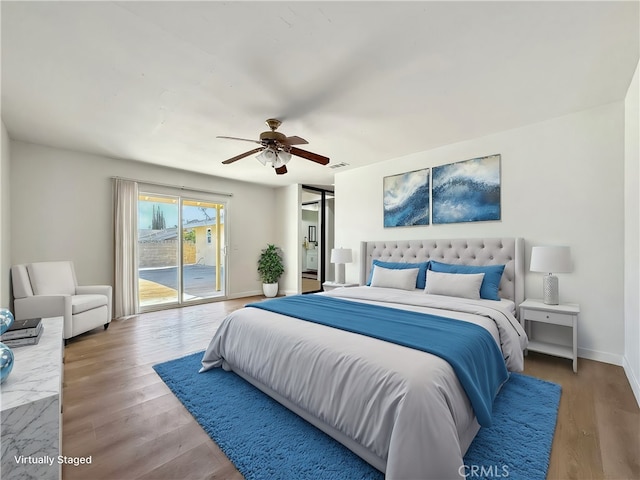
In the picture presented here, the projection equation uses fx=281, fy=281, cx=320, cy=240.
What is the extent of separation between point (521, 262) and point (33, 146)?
6.61 metres

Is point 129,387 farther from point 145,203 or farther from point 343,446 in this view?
point 145,203

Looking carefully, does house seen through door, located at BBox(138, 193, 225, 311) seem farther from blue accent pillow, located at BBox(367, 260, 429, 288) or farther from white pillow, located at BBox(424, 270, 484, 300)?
white pillow, located at BBox(424, 270, 484, 300)

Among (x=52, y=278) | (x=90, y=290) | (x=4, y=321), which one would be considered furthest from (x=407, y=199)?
(x=52, y=278)

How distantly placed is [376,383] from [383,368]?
0.08 metres

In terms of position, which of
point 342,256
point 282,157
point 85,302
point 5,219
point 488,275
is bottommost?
point 85,302

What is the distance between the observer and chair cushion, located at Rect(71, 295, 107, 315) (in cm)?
349

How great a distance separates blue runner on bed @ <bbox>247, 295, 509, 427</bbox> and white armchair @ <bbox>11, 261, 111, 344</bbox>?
260 centimetres

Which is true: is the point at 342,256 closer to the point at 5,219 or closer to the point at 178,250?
the point at 178,250

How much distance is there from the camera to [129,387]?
7.82 ft

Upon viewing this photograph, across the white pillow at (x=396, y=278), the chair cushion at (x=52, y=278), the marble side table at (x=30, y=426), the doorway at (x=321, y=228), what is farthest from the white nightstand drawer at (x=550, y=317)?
the chair cushion at (x=52, y=278)

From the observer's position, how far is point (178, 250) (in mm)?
5434

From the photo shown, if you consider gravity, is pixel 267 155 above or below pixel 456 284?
above

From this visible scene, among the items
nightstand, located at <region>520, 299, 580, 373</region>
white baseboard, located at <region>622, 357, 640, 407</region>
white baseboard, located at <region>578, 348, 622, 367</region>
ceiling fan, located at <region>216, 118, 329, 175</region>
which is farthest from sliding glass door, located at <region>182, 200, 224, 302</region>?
white baseboard, located at <region>622, 357, 640, 407</region>

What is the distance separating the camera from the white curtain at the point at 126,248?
4590mm
